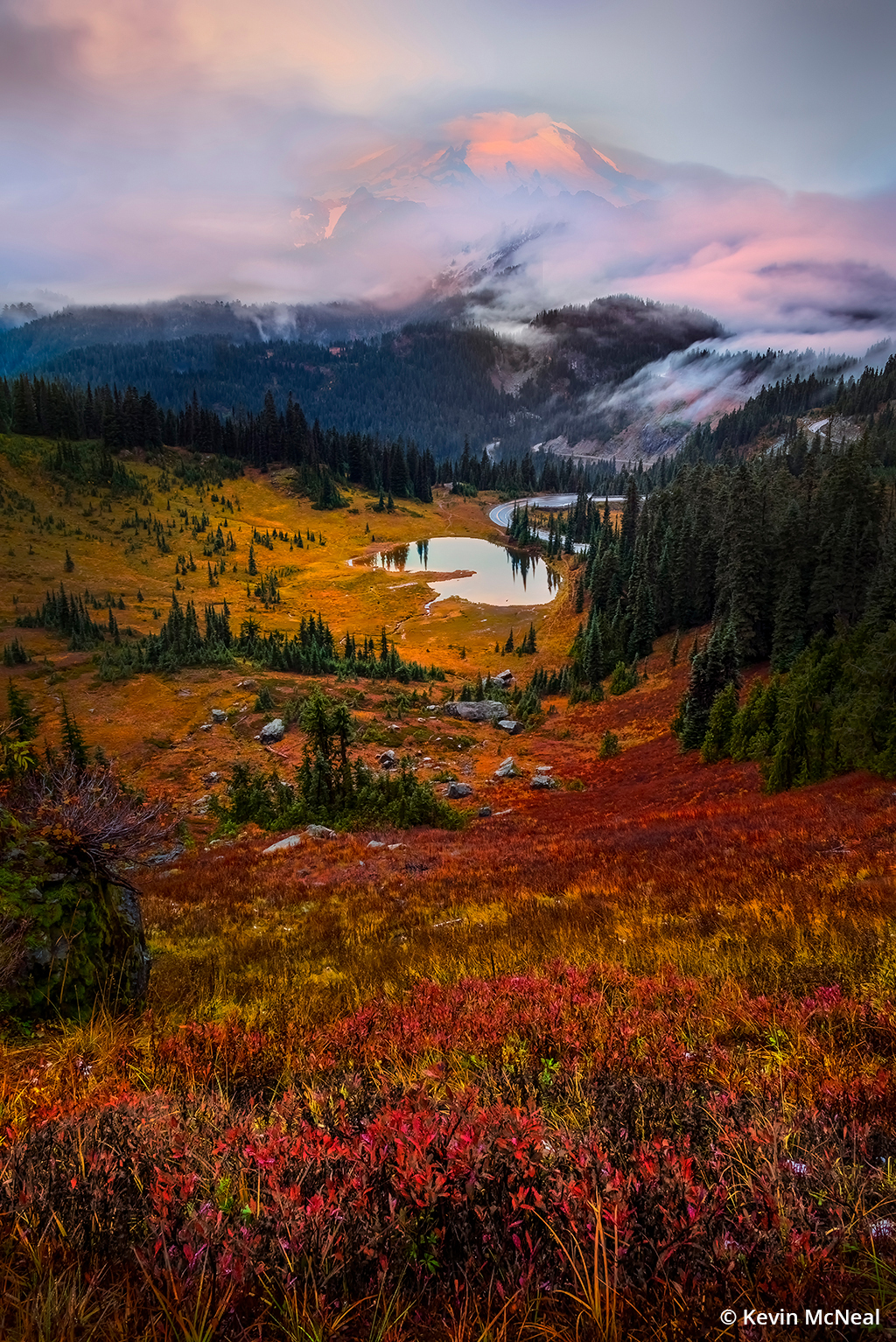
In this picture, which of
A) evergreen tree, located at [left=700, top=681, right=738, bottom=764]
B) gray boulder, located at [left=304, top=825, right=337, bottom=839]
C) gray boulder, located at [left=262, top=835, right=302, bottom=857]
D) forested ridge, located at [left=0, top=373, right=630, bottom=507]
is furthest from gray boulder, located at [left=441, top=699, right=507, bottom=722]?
forested ridge, located at [left=0, top=373, right=630, bottom=507]

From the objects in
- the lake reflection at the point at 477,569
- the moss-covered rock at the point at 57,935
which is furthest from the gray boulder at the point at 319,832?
the lake reflection at the point at 477,569

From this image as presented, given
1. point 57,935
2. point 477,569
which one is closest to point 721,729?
point 57,935

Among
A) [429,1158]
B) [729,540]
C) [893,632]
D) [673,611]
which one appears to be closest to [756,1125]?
[429,1158]

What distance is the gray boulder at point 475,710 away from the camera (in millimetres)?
60000

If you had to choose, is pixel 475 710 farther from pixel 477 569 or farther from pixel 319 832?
pixel 477 569

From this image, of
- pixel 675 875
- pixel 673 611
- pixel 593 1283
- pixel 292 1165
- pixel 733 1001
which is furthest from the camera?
pixel 673 611

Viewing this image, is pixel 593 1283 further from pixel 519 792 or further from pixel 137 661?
pixel 137 661

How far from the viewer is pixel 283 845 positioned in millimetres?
21500

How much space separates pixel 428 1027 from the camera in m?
4.17

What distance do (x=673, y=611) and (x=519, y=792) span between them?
5034 cm

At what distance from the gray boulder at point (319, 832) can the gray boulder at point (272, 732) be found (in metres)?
23.0

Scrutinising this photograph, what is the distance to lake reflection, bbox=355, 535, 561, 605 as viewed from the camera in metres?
132

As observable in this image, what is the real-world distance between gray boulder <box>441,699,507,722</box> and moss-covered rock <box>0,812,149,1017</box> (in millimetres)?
53723

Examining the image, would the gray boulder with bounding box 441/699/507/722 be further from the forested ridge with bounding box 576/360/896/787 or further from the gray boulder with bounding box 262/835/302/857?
the gray boulder with bounding box 262/835/302/857
